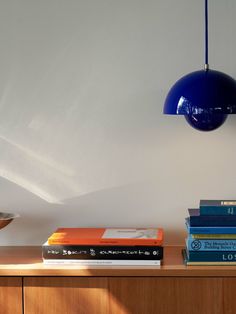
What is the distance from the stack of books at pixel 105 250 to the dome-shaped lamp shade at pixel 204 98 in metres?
0.52

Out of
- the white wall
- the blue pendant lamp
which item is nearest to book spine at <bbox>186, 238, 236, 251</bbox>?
the white wall

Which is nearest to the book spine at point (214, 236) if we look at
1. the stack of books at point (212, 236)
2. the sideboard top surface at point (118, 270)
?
the stack of books at point (212, 236)

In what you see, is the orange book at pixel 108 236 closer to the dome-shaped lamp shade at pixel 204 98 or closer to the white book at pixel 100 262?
the white book at pixel 100 262

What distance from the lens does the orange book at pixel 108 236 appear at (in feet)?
8.02

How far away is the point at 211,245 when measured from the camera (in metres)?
2.41

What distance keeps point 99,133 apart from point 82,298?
0.74m

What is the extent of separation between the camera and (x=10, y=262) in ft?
8.21

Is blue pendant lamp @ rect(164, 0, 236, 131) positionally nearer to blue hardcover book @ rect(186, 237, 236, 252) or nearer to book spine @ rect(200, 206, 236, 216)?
book spine @ rect(200, 206, 236, 216)

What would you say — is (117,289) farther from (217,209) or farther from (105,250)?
(217,209)

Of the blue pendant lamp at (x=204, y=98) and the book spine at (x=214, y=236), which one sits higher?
the blue pendant lamp at (x=204, y=98)

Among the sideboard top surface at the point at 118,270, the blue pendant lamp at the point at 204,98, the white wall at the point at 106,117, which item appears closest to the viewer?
the blue pendant lamp at the point at 204,98

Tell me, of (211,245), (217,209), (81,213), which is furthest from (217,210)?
(81,213)

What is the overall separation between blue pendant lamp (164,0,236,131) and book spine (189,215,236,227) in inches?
14.4

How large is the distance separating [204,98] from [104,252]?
0.72 metres
